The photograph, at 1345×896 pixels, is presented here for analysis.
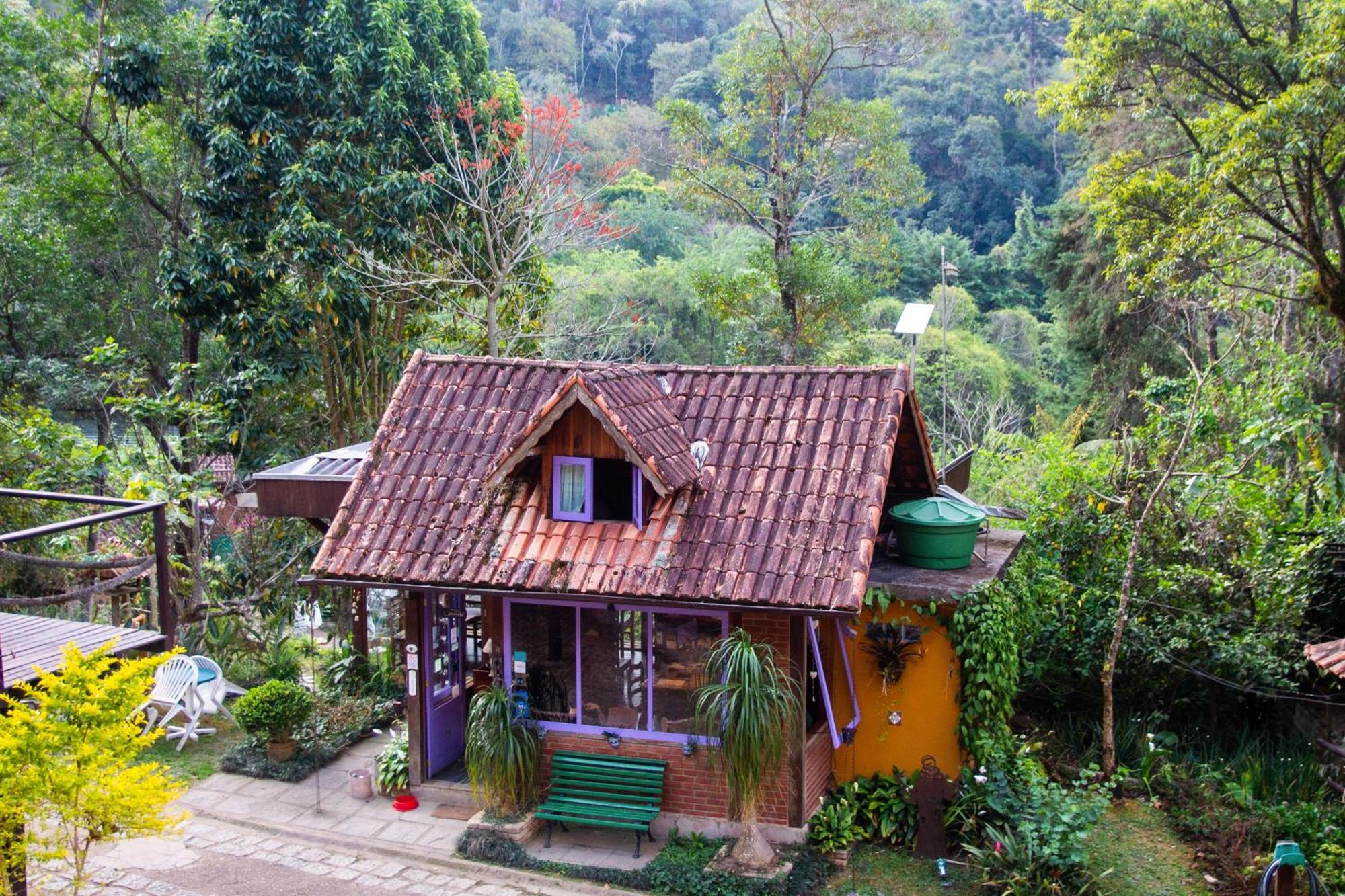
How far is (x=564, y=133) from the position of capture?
16781mm

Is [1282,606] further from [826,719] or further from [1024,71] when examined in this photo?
[1024,71]

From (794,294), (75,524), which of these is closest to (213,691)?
(75,524)

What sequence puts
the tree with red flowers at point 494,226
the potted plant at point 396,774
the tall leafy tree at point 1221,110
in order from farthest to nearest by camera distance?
the tree with red flowers at point 494,226
the tall leafy tree at point 1221,110
the potted plant at point 396,774

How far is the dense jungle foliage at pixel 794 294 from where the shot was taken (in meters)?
11.7

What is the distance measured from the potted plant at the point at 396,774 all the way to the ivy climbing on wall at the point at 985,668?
5559mm

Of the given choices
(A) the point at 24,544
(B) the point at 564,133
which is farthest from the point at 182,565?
(B) the point at 564,133

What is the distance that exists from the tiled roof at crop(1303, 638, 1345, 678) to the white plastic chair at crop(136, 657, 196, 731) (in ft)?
38.0

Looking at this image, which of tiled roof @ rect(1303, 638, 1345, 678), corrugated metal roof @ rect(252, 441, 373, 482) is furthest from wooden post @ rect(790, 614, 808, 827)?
corrugated metal roof @ rect(252, 441, 373, 482)

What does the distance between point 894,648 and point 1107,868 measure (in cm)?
265

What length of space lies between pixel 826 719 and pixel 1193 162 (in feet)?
28.8

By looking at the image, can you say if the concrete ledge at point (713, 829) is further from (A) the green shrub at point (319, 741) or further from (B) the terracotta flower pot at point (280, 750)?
(B) the terracotta flower pot at point (280, 750)

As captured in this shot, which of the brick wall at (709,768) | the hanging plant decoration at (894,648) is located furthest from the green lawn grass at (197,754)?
the hanging plant decoration at (894,648)

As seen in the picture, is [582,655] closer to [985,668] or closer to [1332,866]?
[985,668]

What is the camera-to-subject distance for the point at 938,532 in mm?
10508
